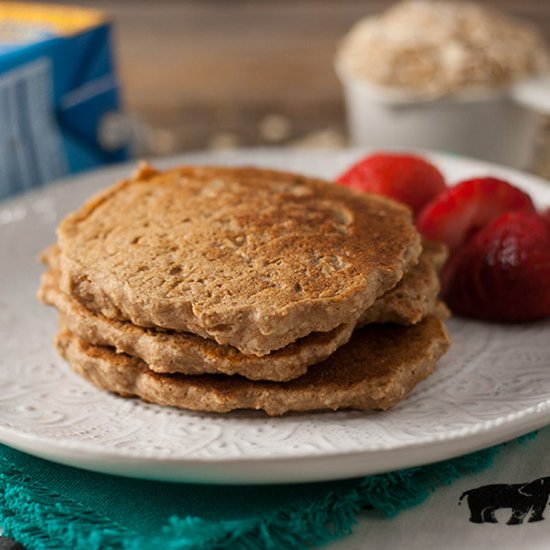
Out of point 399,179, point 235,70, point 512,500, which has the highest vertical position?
point 399,179

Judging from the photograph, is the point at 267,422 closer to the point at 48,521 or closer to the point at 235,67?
the point at 48,521

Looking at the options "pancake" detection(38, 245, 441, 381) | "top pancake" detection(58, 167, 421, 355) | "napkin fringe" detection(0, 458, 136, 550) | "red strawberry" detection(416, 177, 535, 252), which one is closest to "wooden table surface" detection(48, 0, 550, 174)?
"top pancake" detection(58, 167, 421, 355)

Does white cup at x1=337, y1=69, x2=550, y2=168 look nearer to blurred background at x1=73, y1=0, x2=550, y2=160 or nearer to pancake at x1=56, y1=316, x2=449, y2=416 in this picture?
blurred background at x1=73, y1=0, x2=550, y2=160

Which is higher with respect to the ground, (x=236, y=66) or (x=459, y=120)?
(x=459, y=120)

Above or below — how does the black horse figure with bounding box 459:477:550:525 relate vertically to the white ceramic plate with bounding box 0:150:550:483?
below

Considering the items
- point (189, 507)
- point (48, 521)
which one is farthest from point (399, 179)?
point (48, 521)
